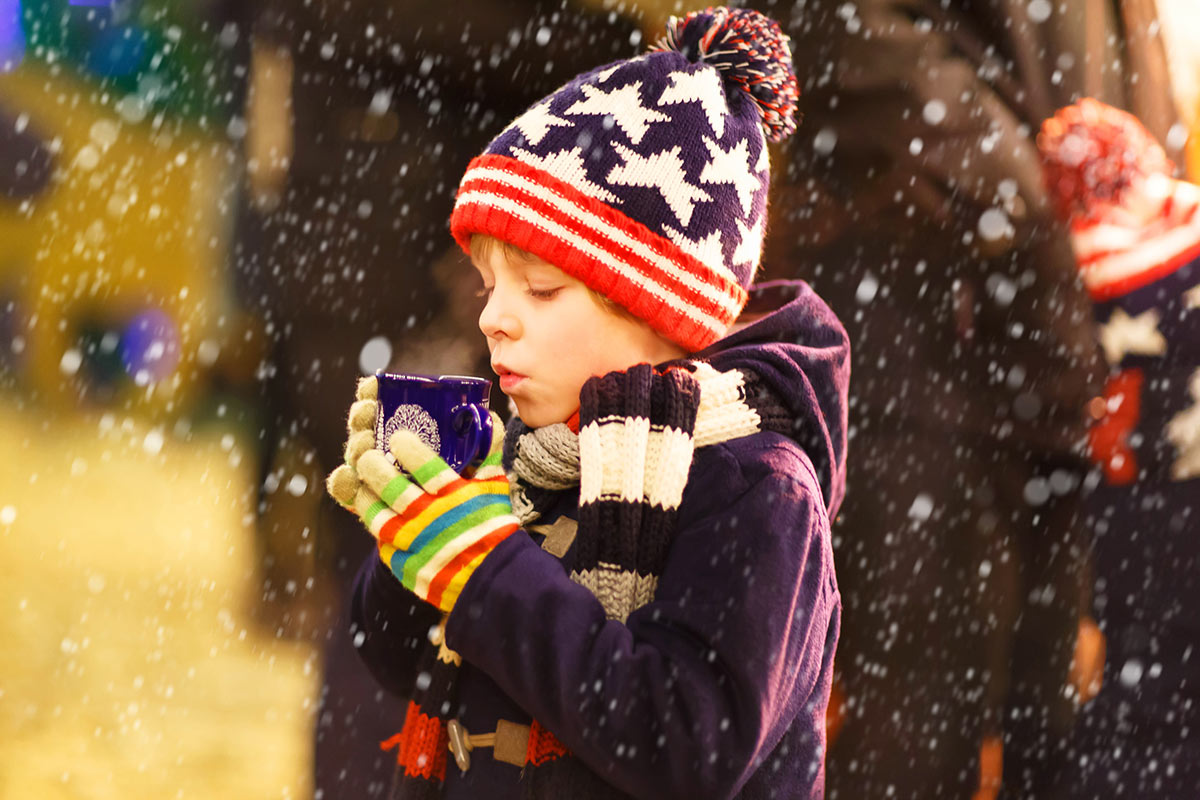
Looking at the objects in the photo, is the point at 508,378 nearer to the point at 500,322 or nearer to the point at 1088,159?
the point at 500,322

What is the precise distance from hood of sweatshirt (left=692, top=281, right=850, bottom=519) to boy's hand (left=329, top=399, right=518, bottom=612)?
0.88ft

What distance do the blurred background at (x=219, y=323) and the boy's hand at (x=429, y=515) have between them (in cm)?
106

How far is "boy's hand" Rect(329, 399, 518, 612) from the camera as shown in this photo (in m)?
0.73

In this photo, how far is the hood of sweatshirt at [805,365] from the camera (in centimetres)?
87

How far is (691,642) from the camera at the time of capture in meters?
0.70

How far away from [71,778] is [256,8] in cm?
149

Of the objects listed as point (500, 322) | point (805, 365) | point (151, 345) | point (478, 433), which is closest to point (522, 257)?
point (500, 322)

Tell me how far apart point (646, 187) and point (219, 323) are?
1276 mm

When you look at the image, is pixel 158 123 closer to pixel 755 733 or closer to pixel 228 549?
pixel 228 549

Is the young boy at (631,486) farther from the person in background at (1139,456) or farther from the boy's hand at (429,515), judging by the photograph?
the person in background at (1139,456)

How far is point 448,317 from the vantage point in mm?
1833

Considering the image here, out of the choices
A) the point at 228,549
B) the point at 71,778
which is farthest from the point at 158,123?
the point at 71,778

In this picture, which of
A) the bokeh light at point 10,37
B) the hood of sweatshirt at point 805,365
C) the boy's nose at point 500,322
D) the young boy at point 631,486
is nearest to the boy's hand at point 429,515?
the young boy at point 631,486

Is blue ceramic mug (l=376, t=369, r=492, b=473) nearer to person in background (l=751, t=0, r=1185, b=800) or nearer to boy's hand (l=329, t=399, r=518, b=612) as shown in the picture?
boy's hand (l=329, t=399, r=518, b=612)
